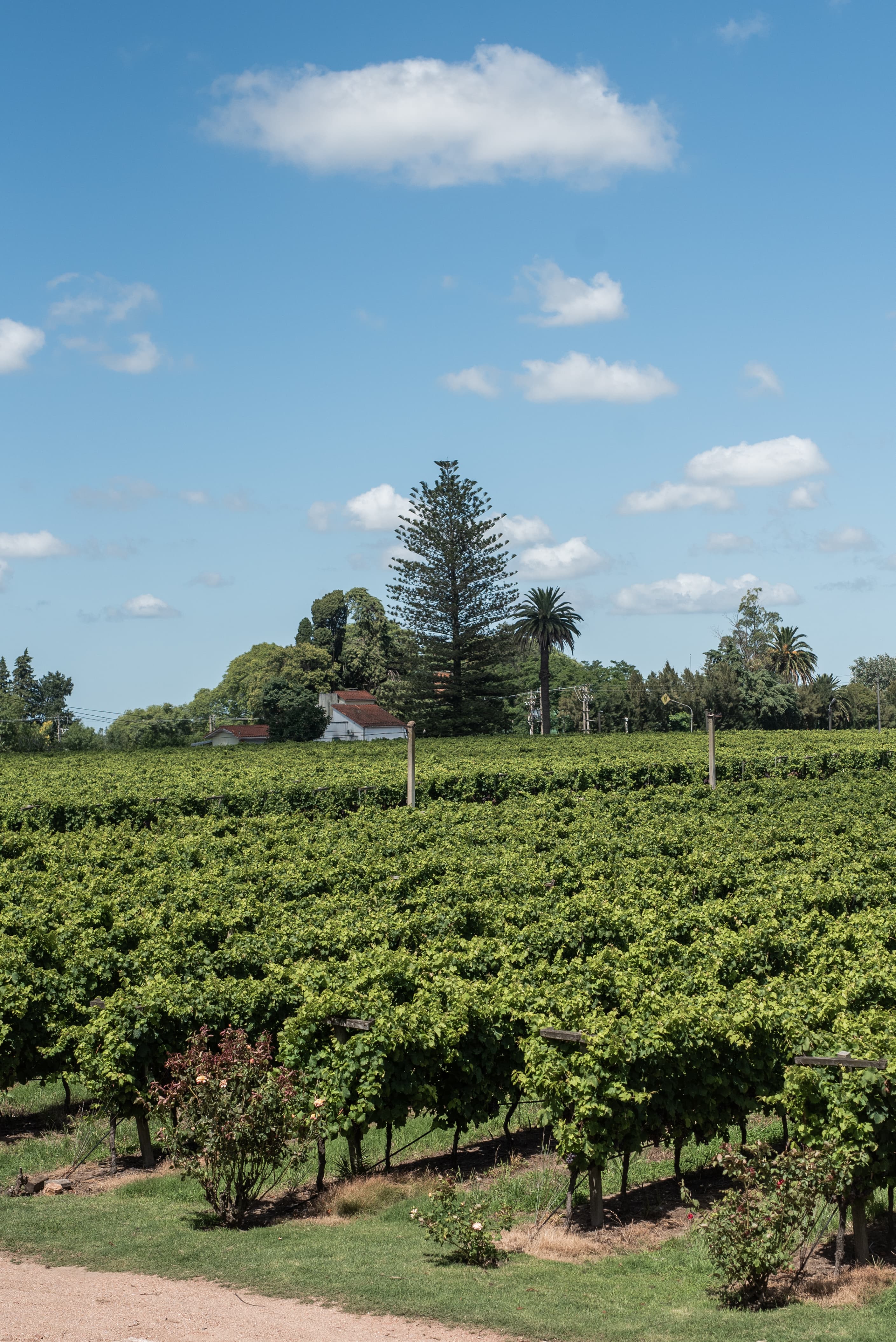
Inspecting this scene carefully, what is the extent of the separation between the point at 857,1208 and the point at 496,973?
5.39 metres

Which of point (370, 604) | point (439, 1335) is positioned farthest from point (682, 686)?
point (439, 1335)

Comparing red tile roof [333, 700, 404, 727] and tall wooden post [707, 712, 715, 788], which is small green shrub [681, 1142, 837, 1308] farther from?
red tile roof [333, 700, 404, 727]

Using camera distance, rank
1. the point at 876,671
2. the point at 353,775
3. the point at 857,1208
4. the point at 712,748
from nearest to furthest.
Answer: the point at 857,1208 → the point at 712,748 → the point at 353,775 → the point at 876,671

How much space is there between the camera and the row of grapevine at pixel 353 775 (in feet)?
115

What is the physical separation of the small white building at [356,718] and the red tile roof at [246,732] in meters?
5.76

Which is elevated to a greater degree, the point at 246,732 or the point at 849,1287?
the point at 246,732

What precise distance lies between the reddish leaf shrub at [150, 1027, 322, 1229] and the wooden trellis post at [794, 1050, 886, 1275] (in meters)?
4.43

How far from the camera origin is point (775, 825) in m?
24.9

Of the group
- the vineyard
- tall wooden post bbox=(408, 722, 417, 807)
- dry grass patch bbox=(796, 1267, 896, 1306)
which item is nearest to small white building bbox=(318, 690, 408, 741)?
tall wooden post bbox=(408, 722, 417, 807)

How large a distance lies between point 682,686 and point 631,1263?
103526 millimetres

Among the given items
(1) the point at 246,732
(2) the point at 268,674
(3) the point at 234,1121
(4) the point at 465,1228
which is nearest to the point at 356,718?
(1) the point at 246,732

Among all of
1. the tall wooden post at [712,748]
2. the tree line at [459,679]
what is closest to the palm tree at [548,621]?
the tree line at [459,679]

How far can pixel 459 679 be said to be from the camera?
7969cm

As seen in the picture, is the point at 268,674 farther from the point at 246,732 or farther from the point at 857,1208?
the point at 857,1208
